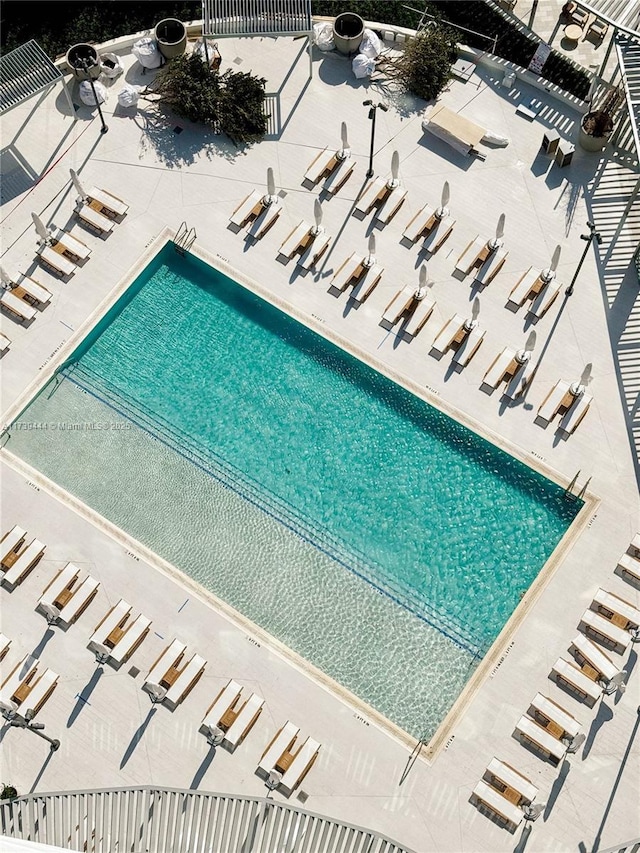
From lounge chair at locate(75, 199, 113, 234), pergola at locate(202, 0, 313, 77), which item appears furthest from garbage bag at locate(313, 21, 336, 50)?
lounge chair at locate(75, 199, 113, 234)

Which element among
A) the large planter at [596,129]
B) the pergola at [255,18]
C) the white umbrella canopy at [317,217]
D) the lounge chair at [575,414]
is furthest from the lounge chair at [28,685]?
the large planter at [596,129]

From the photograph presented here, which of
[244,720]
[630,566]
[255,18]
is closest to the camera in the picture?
[244,720]

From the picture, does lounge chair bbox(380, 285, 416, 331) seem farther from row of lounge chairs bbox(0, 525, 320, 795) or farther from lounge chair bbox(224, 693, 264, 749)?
lounge chair bbox(224, 693, 264, 749)

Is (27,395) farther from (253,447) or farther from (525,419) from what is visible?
(525,419)

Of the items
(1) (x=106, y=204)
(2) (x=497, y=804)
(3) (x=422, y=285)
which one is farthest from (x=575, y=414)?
(1) (x=106, y=204)

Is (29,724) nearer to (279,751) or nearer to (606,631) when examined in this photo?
(279,751)

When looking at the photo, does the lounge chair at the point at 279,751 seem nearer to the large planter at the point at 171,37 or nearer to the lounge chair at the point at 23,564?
the lounge chair at the point at 23,564

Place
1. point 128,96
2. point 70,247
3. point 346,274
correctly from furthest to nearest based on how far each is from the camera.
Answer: point 128,96, point 70,247, point 346,274
